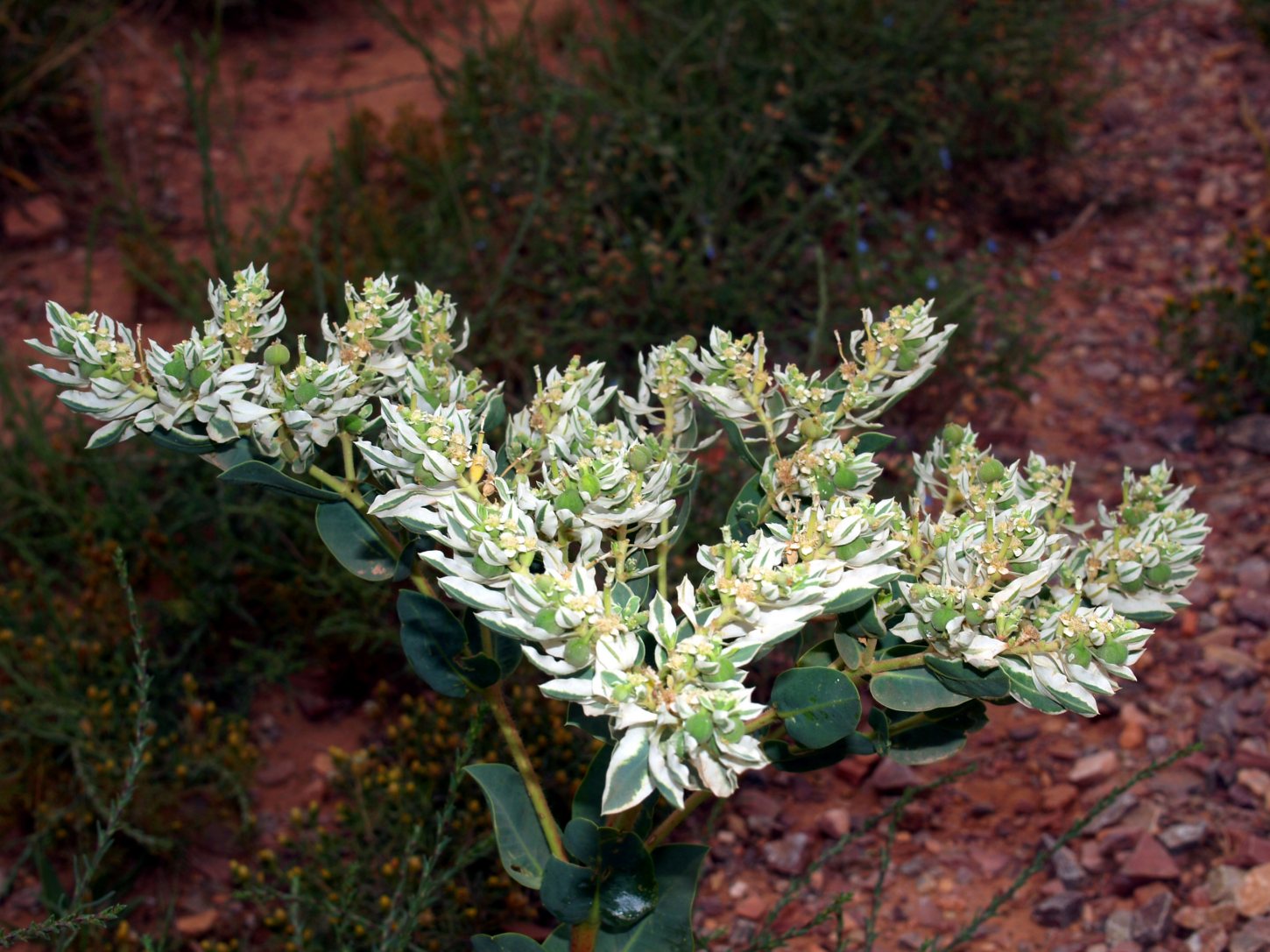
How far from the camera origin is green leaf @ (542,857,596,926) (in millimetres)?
1354

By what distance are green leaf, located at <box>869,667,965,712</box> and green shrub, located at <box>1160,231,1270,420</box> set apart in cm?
268

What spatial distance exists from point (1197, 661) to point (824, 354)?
1.27 meters

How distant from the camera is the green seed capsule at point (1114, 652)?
1263mm

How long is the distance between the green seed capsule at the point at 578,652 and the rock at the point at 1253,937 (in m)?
1.73

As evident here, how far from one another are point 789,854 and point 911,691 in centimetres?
142

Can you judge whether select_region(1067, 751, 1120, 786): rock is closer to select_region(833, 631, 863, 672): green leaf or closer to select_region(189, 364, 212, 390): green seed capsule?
select_region(833, 631, 863, 672): green leaf

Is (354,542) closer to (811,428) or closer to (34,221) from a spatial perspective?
(811,428)

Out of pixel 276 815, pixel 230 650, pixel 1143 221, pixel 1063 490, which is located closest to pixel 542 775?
pixel 276 815

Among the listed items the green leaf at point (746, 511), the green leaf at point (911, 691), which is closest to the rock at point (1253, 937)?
the green leaf at point (911, 691)

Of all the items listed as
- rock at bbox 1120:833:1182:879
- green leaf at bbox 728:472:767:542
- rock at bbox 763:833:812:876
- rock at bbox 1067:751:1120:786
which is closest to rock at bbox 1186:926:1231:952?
rock at bbox 1120:833:1182:879

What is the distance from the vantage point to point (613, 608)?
1201 millimetres

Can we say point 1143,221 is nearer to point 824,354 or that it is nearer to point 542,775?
point 824,354

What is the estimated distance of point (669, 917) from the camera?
1.51 meters

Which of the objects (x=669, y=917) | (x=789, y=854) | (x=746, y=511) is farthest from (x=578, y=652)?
(x=789, y=854)
